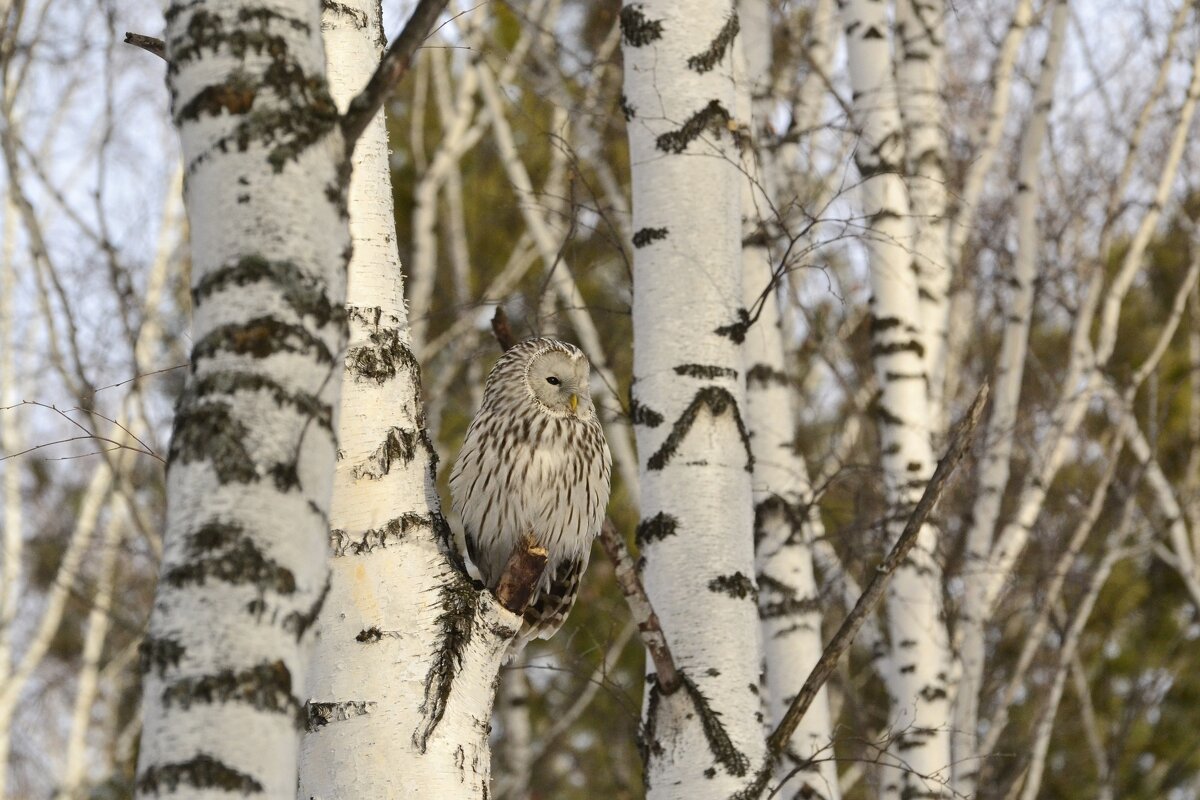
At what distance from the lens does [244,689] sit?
4.32ft

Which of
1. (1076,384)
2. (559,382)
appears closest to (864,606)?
(559,382)

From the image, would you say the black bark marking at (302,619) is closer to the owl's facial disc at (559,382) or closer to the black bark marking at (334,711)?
the black bark marking at (334,711)

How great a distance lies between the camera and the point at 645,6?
3.11 meters

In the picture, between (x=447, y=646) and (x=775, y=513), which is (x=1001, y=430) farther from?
(x=447, y=646)

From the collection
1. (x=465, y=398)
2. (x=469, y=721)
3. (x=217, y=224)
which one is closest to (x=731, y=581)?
(x=469, y=721)

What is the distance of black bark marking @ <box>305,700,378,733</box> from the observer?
6.88ft

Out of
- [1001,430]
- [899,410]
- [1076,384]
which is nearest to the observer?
[899,410]

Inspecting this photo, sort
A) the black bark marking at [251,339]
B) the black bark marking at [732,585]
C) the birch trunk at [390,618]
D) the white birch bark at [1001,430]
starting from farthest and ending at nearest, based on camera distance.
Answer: the white birch bark at [1001,430] → the black bark marking at [732,585] → the birch trunk at [390,618] → the black bark marking at [251,339]

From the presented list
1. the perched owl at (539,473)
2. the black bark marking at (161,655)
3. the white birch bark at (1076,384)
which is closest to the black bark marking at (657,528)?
the perched owl at (539,473)

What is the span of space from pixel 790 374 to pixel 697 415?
7.11 ft

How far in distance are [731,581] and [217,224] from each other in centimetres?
158

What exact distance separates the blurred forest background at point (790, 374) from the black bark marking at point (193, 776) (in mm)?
2682

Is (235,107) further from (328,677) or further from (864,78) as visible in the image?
(864,78)

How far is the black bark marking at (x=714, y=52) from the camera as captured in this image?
308cm
